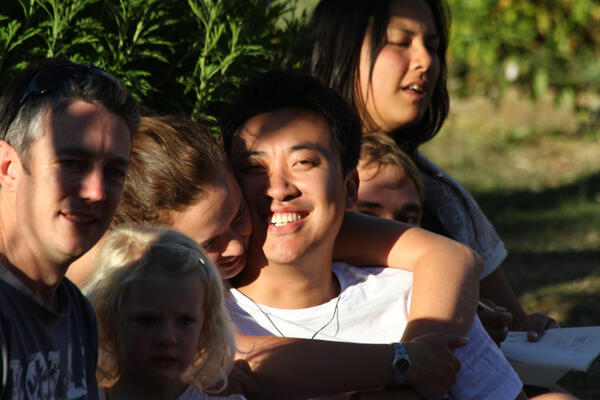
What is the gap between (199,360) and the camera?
242cm

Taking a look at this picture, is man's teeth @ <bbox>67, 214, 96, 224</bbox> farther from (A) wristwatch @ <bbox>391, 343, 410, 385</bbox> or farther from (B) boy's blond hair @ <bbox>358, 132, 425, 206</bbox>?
(B) boy's blond hair @ <bbox>358, 132, 425, 206</bbox>

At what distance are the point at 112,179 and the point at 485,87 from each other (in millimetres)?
9861

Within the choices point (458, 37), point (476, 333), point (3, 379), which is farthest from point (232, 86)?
point (458, 37)

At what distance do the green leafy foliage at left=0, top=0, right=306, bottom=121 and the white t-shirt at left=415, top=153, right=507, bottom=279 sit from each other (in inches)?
36.8

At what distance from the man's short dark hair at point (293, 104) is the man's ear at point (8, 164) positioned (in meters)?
1.16

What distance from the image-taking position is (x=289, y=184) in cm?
283

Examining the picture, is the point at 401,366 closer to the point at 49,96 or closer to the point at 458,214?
the point at 49,96

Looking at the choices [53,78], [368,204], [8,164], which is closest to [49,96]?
[53,78]

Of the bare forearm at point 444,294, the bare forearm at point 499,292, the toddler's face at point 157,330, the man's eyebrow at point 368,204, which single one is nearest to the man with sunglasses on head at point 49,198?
the toddler's face at point 157,330

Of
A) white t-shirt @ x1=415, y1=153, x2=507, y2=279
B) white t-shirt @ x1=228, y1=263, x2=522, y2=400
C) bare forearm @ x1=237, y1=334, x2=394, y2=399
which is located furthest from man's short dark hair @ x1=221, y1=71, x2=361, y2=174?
white t-shirt @ x1=415, y1=153, x2=507, y2=279

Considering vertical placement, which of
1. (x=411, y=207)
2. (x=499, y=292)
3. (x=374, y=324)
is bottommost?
(x=499, y=292)

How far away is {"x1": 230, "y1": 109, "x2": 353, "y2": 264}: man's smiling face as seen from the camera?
9.25ft

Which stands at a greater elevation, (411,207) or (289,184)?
(289,184)

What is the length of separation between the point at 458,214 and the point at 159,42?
5.62 ft
